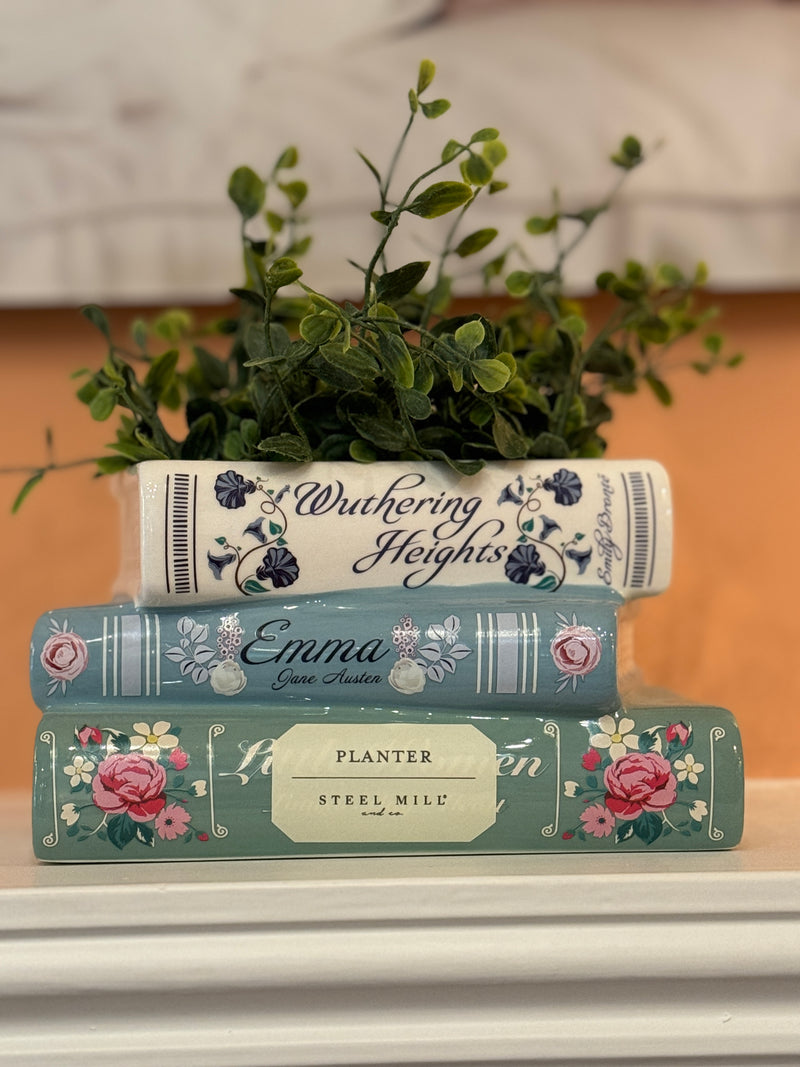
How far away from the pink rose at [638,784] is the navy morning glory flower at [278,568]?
0.20 metres

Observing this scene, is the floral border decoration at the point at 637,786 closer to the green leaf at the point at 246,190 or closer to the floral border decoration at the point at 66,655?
the floral border decoration at the point at 66,655

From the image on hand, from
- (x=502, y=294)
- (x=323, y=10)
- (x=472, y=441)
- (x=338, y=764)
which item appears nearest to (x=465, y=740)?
(x=338, y=764)

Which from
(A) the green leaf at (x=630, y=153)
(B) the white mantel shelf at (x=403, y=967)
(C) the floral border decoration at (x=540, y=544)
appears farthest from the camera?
(A) the green leaf at (x=630, y=153)

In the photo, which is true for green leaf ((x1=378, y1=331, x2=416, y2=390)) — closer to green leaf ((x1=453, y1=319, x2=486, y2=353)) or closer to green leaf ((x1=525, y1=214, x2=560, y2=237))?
green leaf ((x1=453, y1=319, x2=486, y2=353))

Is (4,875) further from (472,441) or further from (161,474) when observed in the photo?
(472,441)

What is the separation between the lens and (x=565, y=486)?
572 millimetres

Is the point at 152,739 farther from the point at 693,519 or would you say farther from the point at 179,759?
the point at 693,519

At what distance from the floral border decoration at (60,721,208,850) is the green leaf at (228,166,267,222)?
14.2 inches

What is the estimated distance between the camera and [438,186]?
0.51 m

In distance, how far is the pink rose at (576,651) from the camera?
52 centimetres

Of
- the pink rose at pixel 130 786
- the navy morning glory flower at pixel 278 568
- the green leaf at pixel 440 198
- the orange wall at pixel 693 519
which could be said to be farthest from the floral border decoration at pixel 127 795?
the orange wall at pixel 693 519

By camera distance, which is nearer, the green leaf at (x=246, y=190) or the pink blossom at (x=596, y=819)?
the pink blossom at (x=596, y=819)

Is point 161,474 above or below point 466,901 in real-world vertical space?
above

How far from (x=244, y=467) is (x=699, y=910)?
0.32m
